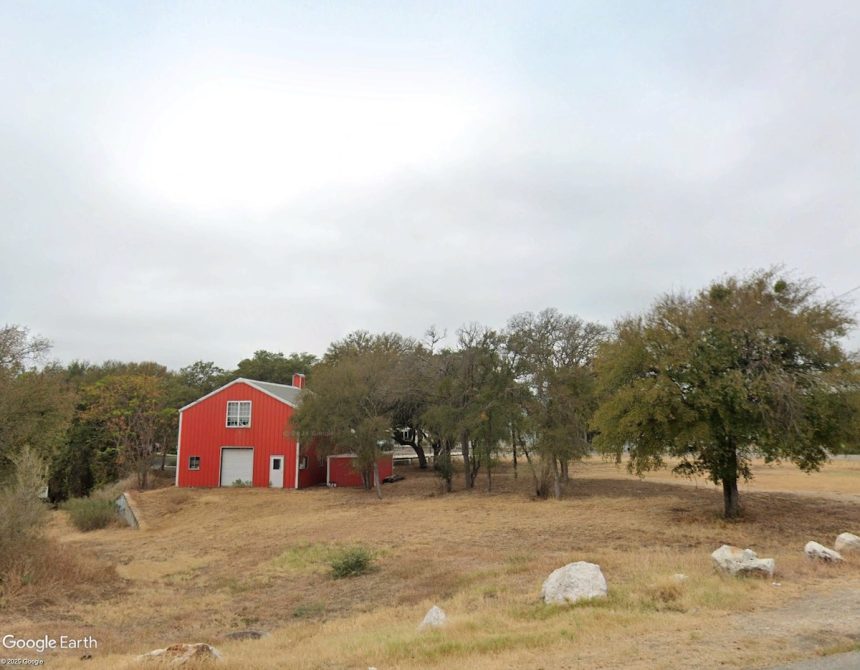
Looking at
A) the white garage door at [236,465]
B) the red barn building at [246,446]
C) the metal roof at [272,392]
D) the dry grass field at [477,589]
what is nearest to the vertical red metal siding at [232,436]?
the red barn building at [246,446]

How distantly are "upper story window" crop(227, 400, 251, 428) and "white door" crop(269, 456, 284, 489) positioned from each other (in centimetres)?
297

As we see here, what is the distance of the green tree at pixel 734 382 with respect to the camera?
16.9m

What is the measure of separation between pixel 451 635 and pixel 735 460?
1420cm

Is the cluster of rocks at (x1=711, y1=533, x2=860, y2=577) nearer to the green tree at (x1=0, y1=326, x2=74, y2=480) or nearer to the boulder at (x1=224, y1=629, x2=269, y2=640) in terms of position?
the boulder at (x1=224, y1=629, x2=269, y2=640)

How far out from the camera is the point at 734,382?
55.0 feet

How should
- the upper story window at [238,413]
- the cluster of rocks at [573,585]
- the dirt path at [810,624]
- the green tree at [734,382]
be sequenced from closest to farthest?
the dirt path at [810,624] < the cluster of rocks at [573,585] < the green tree at [734,382] < the upper story window at [238,413]

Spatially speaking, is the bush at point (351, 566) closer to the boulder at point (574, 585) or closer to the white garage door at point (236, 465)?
the boulder at point (574, 585)

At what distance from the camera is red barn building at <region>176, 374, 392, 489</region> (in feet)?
122

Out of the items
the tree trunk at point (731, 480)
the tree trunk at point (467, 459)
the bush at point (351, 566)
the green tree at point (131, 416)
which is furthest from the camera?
the green tree at point (131, 416)

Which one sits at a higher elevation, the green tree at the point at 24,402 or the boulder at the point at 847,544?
the green tree at the point at 24,402

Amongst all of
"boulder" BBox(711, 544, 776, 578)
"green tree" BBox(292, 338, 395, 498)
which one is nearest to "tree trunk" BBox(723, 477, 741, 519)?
"boulder" BBox(711, 544, 776, 578)

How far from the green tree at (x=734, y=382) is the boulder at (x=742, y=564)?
284 inches

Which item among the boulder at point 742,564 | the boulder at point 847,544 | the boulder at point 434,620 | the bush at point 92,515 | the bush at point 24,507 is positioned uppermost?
the bush at point 24,507

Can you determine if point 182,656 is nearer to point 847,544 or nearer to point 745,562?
point 745,562
